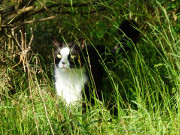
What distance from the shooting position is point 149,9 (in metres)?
4.77

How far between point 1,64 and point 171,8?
186 centimetres

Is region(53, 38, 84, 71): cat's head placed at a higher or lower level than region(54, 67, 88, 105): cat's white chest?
higher

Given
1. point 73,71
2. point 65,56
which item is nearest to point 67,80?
point 73,71

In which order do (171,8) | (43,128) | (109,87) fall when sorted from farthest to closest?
(109,87) < (171,8) < (43,128)

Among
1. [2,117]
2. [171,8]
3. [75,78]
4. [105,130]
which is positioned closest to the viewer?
[105,130]

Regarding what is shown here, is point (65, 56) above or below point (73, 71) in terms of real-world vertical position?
above

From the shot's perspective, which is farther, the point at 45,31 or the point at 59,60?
the point at 45,31

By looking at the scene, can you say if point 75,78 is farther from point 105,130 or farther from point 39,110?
point 105,130

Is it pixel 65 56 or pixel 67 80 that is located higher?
pixel 65 56

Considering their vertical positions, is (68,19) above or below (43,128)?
above

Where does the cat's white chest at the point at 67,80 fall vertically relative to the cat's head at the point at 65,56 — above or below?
below

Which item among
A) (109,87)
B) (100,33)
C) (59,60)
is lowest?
(109,87)

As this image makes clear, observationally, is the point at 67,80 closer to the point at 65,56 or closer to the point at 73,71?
the point at 73,71

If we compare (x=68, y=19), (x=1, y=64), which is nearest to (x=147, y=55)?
(x=68, y=19)
